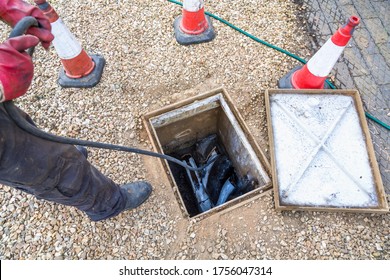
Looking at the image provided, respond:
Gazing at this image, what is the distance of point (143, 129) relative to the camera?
2.84m

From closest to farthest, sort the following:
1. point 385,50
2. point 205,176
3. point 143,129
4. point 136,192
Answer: point 136,192, point 143,129, point 385,50, point 205,176

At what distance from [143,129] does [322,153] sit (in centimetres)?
153

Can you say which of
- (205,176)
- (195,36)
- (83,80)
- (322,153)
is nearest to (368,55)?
(322,153)

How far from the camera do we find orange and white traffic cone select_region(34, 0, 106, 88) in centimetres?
281

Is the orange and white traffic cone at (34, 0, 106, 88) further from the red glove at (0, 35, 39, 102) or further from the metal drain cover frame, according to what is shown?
the metal drain cover frame

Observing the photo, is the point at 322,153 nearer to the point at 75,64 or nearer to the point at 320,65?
the point at 320,65

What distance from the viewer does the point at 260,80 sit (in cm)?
305

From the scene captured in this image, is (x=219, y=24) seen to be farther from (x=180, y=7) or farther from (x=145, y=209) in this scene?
(x=145, y=209)

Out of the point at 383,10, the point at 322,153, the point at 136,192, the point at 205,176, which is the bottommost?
the point at 205,176

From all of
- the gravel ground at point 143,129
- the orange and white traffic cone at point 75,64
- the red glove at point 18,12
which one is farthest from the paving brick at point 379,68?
the red glove at point 18,12

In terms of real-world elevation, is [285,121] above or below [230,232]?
above

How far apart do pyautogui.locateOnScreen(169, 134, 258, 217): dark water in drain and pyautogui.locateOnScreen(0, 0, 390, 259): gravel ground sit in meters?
0.74
